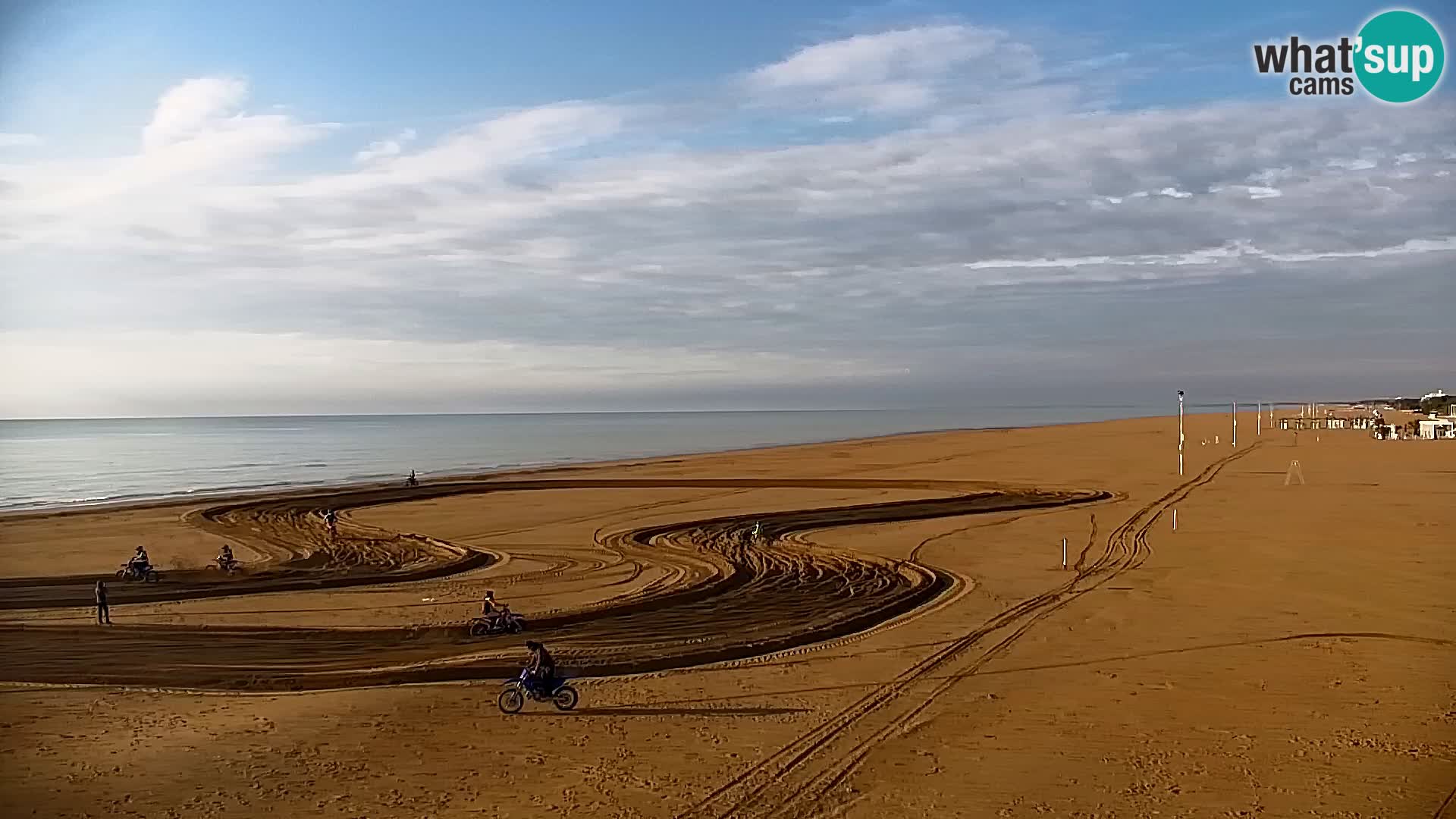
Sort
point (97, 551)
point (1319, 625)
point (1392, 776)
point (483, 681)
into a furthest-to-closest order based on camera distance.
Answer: point (97, 551) → point (1319, 625) → point (483, 681) → point (1392, 776)

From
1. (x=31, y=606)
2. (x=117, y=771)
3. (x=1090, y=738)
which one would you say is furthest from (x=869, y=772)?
(x=31, y=606)

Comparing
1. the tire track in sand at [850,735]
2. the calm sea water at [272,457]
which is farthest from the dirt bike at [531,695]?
the calm sea water at [272,457]

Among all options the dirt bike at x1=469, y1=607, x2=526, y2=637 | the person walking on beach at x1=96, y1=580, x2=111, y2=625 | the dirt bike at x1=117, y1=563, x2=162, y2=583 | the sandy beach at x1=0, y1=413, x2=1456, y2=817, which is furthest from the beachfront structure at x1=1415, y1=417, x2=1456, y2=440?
the person walking on beach at x1=96, y1=580, x2=111, y2=625

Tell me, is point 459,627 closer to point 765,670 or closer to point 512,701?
point 512,701

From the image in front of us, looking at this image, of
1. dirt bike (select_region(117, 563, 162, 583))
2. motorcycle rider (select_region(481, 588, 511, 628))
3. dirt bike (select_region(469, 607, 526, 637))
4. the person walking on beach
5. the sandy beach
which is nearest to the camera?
the sandy beach

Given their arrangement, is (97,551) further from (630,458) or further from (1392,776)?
(630,458)

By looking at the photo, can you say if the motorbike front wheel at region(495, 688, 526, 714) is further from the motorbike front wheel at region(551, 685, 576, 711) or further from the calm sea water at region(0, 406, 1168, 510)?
the calm sea water at region(0, 406, 1168, 510)
